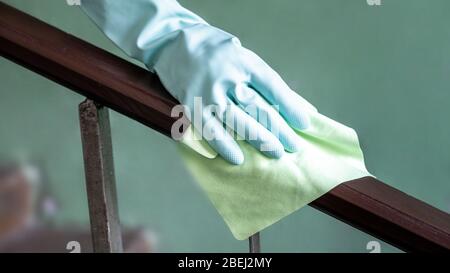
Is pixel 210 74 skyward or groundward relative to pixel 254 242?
skyward

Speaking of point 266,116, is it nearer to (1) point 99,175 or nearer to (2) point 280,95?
(2) point 280,95

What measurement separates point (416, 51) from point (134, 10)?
983 mm

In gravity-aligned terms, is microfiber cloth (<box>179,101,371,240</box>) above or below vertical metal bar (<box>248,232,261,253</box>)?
above

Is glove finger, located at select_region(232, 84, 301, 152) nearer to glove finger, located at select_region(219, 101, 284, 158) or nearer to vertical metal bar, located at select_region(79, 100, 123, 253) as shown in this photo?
glove finger, located at select_region(219, 101, 284, 158)

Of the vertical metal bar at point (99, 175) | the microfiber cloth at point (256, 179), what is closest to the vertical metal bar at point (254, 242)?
the microfiber cloth at point (256, 179)

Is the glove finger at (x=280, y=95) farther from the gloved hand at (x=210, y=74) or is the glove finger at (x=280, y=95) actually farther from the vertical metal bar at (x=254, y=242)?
the vertical metal bar at (x=254, y=242)

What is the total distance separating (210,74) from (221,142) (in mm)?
61

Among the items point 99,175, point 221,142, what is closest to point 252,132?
point 221,142

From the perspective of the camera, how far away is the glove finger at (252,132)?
0.56 m

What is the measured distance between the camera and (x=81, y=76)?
1.72 feet

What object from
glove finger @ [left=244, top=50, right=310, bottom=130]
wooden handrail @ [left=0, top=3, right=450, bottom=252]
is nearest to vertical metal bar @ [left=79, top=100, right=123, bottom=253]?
wooden handrail @ [left=0, top=3, right=450, bottom=252]

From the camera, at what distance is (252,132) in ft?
1.84

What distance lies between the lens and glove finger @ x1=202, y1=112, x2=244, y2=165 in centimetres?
55
